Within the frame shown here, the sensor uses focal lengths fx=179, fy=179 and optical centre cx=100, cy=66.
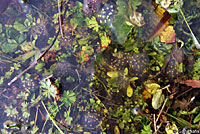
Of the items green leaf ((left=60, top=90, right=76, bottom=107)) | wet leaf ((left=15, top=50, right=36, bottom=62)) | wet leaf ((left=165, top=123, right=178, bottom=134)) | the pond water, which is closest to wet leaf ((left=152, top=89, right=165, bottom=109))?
the pond water

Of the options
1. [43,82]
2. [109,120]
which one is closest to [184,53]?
[109,120]

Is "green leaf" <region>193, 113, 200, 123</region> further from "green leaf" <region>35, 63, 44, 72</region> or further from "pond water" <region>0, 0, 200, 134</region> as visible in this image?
"green leaf" <region>35, 63, 44, 72</region>

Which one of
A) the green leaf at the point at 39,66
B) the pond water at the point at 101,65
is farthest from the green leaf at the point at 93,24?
the green leaf at the point at 39,66

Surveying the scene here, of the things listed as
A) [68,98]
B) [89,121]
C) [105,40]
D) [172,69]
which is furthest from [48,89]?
[172,69]

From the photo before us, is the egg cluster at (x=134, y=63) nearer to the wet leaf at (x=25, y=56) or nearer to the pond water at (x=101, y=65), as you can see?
the pond water at (x=101, y=65)

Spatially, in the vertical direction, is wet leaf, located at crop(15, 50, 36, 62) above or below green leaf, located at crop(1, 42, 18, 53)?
below

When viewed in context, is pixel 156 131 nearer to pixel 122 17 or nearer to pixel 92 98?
pixel 92 98

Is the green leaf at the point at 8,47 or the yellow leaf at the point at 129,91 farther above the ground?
the green leaf at the point at 8,47

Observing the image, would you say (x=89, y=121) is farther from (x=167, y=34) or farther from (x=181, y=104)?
(x=167, y=34)
